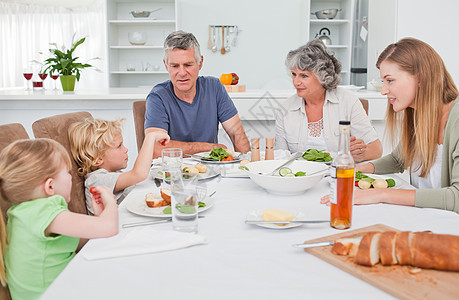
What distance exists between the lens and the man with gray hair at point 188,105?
7.90ft

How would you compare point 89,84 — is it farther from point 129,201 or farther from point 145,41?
point 129,201

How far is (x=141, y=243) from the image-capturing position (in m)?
0.96

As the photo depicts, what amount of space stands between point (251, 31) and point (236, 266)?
5.91 m

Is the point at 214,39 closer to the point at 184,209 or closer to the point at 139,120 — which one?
the point at 139,120

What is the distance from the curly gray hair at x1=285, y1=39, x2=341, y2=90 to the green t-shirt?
1.61m

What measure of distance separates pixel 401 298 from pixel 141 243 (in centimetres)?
54

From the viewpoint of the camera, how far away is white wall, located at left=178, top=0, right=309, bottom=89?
6.34m

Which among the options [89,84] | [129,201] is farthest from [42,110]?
[89,84]

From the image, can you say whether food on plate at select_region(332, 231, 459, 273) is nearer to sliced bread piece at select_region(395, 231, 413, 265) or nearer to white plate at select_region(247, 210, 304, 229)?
sliced bread piece at select_region(395, 231, 413, 265)

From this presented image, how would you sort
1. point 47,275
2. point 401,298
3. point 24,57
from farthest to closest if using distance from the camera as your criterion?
1. point 24,57
2. point 47,275
3. point 401,298

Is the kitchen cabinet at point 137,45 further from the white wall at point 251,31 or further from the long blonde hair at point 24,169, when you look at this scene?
the long blonde hair at point 24,169

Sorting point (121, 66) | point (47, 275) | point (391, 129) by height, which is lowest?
point (47, 275)

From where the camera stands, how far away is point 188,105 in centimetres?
258

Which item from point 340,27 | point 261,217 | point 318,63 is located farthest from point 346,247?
point 340,27
